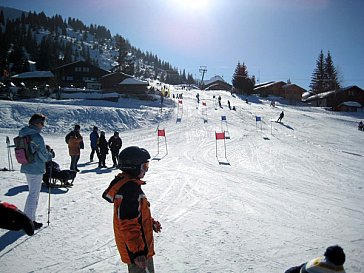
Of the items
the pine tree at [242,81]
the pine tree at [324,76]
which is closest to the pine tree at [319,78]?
the pine tree at [324,76]

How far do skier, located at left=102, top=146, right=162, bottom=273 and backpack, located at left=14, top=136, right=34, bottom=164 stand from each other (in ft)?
9.59

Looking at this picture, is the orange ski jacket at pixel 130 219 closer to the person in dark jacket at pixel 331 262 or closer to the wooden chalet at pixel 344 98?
the person in dark jacket at pixel 331 262

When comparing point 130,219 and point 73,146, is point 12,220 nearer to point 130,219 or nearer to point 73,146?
point 130,219

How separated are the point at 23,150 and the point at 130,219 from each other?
131 inches

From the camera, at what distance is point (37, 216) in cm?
657

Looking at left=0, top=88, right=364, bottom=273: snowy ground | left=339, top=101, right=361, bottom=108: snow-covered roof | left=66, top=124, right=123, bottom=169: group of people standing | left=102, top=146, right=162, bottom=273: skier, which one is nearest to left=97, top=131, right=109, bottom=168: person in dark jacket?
left=66, top=124, right=123, bottom=169: group of people standing

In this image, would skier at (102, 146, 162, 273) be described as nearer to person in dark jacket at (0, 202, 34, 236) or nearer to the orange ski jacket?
the orange ski jacket

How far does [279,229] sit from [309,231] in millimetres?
676

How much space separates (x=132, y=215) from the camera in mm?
3051

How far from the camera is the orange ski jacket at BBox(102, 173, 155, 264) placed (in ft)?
9.83

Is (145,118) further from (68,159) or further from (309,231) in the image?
(309,231)

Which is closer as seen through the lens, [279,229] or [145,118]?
[279,229]

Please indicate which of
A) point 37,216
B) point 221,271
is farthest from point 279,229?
point 37,216

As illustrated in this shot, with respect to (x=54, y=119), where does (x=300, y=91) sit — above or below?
above
